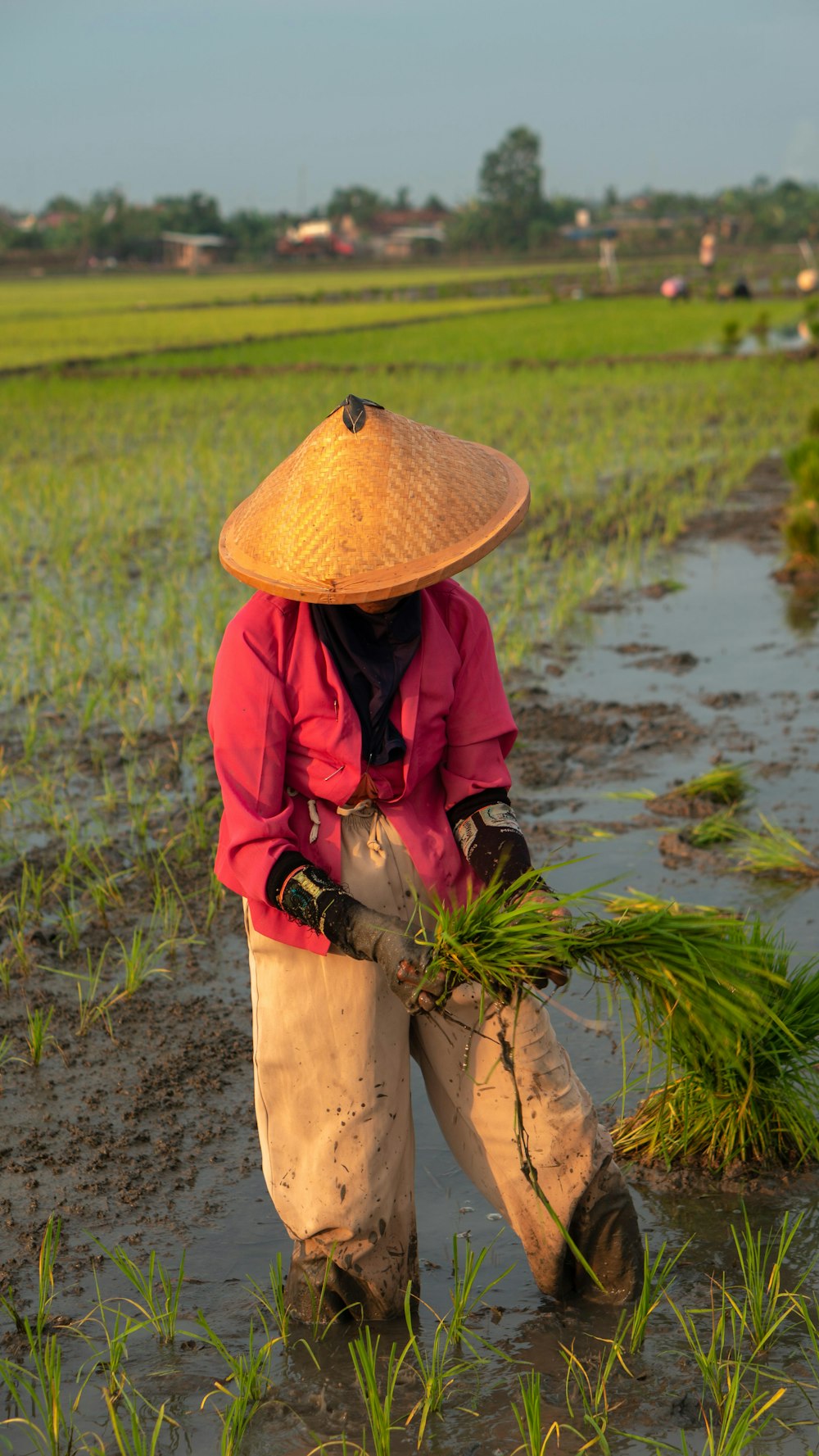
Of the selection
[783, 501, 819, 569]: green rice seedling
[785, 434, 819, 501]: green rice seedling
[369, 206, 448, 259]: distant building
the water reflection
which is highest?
[369, 206, 448, 259]: distant building

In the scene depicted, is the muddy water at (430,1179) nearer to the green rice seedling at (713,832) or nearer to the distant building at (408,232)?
the green rice seedling at (713,832)

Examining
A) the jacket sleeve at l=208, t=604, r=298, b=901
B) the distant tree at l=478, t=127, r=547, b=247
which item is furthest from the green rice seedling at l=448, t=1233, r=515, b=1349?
the distant tree at l=478, t=127, r=547, b=247

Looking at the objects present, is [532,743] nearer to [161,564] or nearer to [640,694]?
[640,694]

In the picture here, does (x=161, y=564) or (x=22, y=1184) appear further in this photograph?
(x=161, y=564)

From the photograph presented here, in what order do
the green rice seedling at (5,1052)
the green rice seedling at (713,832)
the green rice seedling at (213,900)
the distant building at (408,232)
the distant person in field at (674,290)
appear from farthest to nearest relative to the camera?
the distant building at (408,232)
the distant person in field at (674,290)
the green rice seedling at (713,832)
the green rice seedling at (213,900)
the green rice seedling at (5,1052)

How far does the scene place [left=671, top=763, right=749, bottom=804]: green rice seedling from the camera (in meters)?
4.16

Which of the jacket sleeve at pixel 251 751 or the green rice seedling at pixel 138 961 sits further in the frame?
the green rice seedling at pixel 138 961

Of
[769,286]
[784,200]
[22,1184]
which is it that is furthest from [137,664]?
[784,200]

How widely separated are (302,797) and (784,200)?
10353 cm

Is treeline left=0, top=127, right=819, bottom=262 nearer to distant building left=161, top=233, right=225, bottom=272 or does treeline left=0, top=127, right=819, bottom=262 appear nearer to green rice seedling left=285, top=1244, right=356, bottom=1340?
distant building left=161, top=233, right=225, bottom=272

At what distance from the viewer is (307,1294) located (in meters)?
2.10

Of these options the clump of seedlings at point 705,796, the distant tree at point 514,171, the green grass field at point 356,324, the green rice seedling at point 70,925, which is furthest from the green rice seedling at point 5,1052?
the distant tree at point 514,171

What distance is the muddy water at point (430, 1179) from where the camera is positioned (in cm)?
198

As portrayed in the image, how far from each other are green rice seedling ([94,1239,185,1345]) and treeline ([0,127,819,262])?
63.7 meters
